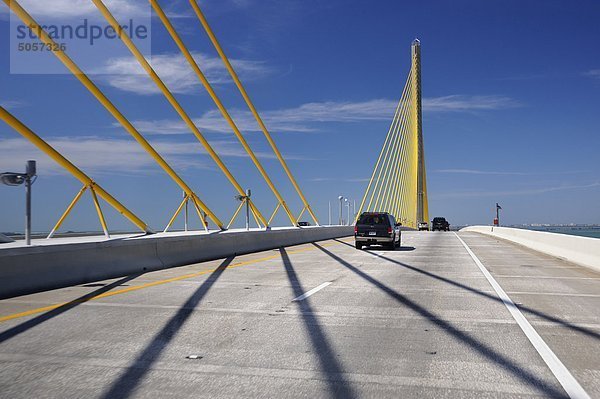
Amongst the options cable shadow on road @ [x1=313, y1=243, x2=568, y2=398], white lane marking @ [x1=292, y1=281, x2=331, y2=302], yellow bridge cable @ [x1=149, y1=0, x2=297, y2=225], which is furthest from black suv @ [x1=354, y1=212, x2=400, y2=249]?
cable shadow on road @ [x1=313, y1=243, x2=568, y2=398]

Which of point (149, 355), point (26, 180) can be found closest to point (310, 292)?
point (149, 355)

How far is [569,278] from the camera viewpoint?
13852 mm

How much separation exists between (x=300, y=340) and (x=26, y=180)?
798 centimetres

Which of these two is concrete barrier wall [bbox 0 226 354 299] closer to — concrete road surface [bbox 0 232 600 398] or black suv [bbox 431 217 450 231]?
concrete road surface [bbox 0 232 600 398]

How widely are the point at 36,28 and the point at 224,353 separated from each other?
11.0 m

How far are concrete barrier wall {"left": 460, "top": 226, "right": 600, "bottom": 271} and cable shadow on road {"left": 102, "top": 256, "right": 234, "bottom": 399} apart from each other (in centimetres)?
1252

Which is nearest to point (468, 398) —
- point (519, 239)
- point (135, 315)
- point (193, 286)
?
point (135, 315)

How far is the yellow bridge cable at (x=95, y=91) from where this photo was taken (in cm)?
1362

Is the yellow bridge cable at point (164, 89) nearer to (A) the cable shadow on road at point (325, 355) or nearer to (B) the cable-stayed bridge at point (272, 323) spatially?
(B) the cable-stayed bridge at point (272, 323)

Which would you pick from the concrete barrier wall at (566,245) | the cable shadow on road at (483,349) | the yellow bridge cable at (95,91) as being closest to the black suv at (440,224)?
the concrete barrier wall at (566,245)

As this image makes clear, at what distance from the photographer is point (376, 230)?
82.9ft

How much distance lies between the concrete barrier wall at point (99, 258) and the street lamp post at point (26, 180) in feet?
3.01

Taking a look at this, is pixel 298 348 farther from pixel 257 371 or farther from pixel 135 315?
pixel 135 315

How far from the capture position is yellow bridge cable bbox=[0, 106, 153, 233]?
12.4 metres
